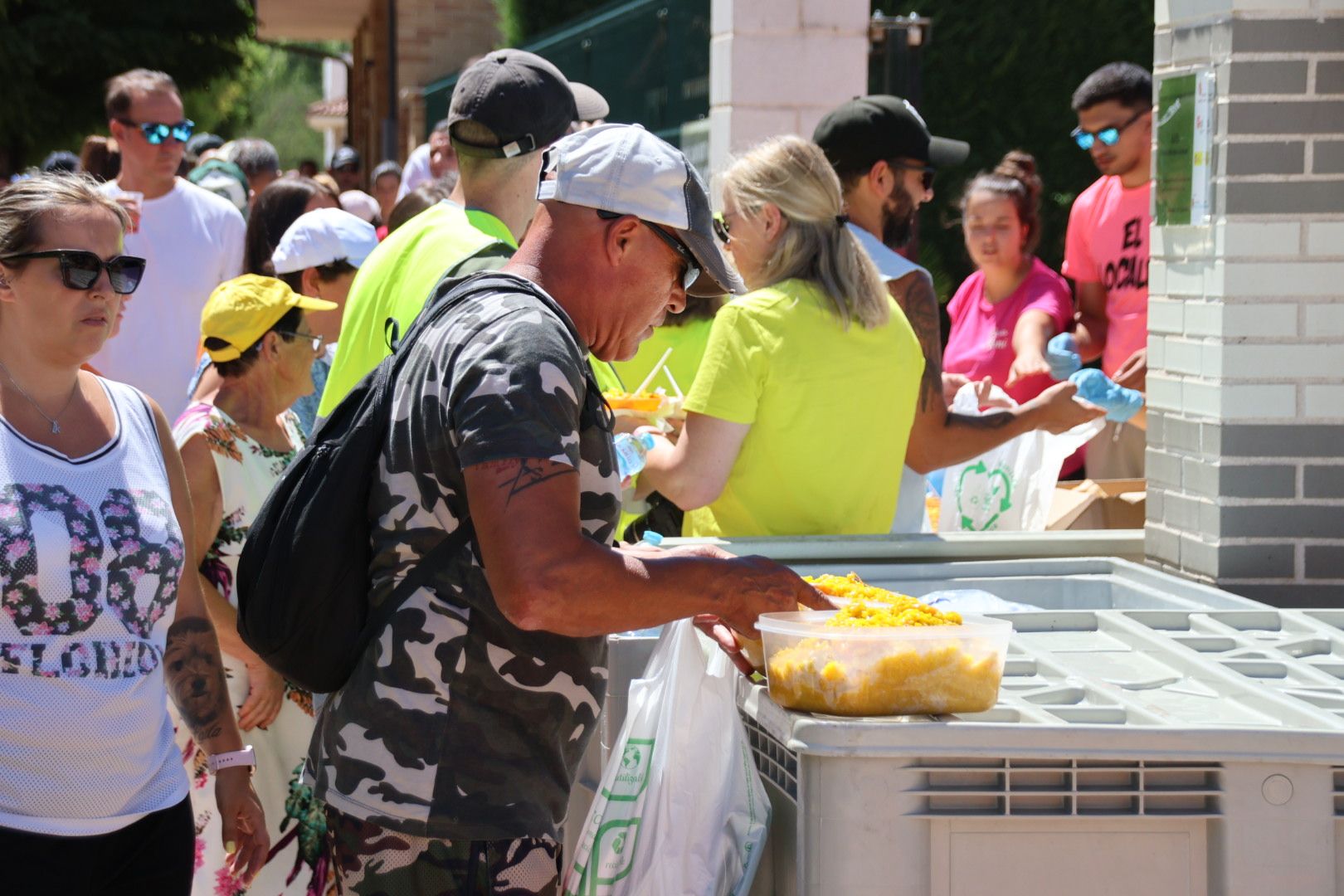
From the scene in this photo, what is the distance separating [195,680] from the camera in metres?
2.99

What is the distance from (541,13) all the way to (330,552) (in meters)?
16.9

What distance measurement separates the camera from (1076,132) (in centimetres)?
634

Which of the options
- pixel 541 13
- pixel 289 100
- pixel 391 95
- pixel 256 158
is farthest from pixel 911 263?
pixel 289 100

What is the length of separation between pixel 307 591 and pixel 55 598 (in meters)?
0.63

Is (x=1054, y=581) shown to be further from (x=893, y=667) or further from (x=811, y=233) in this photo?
(x=893, y=667)

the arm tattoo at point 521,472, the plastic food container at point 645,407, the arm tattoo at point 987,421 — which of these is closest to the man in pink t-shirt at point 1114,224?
the arm tattoo at point 987,421

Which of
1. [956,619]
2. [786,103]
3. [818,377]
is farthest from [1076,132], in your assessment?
[956,619]

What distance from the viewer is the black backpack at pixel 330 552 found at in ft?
7.38

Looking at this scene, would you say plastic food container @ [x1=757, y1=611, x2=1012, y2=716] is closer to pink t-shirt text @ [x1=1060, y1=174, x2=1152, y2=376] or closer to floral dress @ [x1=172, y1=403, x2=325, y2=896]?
floral dress @ [x1=172, y1=403, x2=325, y2=896]

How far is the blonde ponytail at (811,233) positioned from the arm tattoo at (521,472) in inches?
73.8

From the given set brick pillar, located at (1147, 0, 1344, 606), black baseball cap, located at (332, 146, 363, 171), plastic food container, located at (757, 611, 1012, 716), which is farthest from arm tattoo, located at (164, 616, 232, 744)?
black baseball cap, located at (332, 146, 363, 171)

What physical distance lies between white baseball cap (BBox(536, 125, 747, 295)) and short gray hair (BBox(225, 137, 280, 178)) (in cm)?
896

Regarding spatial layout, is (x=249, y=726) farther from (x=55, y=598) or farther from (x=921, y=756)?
(x=921, y=756)

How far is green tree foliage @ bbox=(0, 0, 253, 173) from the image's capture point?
21344mm
